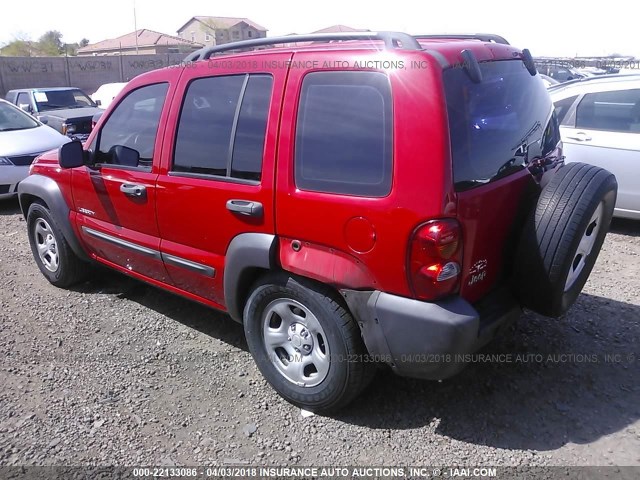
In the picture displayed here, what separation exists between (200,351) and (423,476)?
175cm

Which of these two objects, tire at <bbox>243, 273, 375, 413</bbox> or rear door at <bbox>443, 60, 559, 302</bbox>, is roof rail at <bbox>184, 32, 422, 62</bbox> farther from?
tire at <bbox>243, 273, 375, 413</bbox>

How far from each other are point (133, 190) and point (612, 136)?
4.82m

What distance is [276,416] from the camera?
3.05 m

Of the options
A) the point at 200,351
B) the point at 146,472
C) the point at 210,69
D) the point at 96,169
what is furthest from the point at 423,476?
the point at 96,169

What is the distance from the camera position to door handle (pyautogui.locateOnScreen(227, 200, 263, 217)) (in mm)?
2896

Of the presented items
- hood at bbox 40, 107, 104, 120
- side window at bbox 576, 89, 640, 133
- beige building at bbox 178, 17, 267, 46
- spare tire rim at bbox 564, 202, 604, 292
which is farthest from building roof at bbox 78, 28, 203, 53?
spare tire rim at bbox 564, 202, 604, 292

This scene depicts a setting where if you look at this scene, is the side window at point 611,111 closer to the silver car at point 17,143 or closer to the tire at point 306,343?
the tire at point 306,343

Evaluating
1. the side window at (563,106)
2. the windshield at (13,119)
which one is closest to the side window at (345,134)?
the side window at (563,106)

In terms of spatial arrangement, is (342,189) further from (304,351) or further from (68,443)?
(68,443)

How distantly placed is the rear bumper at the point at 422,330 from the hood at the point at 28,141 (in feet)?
22.1

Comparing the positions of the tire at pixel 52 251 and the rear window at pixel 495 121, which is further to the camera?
the tire at pixel 52 251

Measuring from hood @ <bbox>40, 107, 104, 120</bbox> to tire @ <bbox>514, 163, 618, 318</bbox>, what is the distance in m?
11.1

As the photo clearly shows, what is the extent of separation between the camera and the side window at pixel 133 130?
11.8 ft

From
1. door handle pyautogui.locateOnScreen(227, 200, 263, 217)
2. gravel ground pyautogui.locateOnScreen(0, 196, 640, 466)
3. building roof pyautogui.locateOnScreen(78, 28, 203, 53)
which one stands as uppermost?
building roof pyautogui.locateOnScreen(78, 28, 203, 53)
